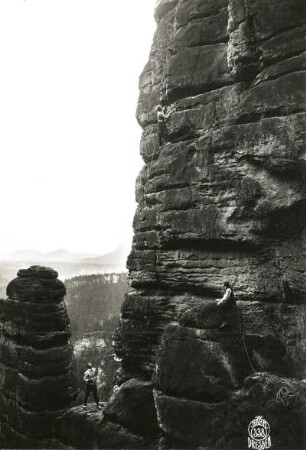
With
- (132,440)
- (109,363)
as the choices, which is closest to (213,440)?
(132,440)

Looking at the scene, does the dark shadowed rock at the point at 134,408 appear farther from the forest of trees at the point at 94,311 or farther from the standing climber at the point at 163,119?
the forest of trees at the point at 94,311

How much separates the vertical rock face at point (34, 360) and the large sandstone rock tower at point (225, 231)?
3.10 meters

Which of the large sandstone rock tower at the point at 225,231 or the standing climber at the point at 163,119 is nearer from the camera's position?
the large sandstone rock tower at the point at 225,231

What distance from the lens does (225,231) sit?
54.0ft

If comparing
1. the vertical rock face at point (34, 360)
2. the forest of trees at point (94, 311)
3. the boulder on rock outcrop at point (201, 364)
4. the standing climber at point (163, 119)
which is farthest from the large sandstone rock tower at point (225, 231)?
the forest of trees at point (94, 311)

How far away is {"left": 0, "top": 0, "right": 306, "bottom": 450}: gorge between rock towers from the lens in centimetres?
1179

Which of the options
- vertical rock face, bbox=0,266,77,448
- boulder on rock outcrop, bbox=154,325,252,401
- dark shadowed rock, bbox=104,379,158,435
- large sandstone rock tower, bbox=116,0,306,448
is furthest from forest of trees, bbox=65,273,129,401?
boulder on rock outcrop, bbox=154,325,252,401

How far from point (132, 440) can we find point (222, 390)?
389 centimetres

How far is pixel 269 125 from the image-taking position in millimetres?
15414

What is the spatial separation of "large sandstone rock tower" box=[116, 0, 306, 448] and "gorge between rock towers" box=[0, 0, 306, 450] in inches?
1.9

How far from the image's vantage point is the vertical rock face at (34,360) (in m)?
16.7

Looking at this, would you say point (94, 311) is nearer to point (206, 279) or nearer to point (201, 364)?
point (206, 279)

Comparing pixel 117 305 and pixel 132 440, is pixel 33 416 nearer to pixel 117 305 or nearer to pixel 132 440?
pixel 132 440

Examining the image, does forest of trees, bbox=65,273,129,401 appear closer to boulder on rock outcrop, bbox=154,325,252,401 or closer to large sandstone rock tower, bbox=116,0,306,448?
large sandstone rock tower, bbox=116,0,306,448
